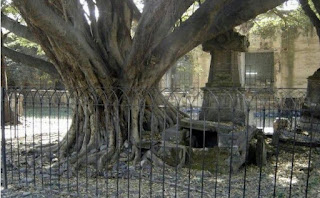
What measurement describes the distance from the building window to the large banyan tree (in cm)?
1636

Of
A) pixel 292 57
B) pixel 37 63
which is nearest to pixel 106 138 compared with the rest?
pixel 37 63

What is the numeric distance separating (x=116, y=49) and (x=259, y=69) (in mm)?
18002

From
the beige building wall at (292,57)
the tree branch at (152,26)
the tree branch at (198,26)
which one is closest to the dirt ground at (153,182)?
the tree branch at (152,26)

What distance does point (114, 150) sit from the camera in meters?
5.86

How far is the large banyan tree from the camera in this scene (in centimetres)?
514

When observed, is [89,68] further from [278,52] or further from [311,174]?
[278,52]

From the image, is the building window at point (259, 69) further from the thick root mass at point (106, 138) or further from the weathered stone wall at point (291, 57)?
the thick root mass at point (106, 138)

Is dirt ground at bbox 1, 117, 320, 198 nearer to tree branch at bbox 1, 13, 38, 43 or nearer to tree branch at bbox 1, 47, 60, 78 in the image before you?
tree branch at bbox 1, 47, 60, 78

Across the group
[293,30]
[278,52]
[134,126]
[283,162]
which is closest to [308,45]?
[278,52]

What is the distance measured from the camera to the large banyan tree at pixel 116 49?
514cm

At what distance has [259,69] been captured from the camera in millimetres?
22391

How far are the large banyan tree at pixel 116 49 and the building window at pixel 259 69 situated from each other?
53.7 ft

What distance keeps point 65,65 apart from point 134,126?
163 cm

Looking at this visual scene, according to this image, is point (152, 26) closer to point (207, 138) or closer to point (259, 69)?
point (207, 138)
